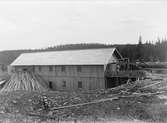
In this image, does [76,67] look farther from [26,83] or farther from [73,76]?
[26,83]

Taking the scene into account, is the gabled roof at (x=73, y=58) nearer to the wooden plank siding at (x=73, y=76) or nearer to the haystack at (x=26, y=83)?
the wooden plank siding at (x=73, y=76)

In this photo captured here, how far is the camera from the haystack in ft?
90.8

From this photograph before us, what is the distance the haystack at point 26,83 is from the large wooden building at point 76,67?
115 centimetres

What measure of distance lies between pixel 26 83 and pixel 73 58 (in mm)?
8491

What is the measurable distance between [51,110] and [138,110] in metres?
6.01

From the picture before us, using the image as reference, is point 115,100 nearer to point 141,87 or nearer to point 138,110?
point 138,110

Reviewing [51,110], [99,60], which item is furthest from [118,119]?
[99,60]

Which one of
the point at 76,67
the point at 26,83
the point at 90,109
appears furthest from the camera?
the point at 26,83

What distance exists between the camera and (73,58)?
29297 mm

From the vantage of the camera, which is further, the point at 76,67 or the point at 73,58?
the point at 73,58

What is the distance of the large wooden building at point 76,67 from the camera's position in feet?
84.8

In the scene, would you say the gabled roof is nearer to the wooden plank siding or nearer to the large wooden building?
the large wooden building

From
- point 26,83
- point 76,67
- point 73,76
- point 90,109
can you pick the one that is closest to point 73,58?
point 76,67

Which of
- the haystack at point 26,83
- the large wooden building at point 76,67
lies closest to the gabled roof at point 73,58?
the large wooden building at point 76,67
